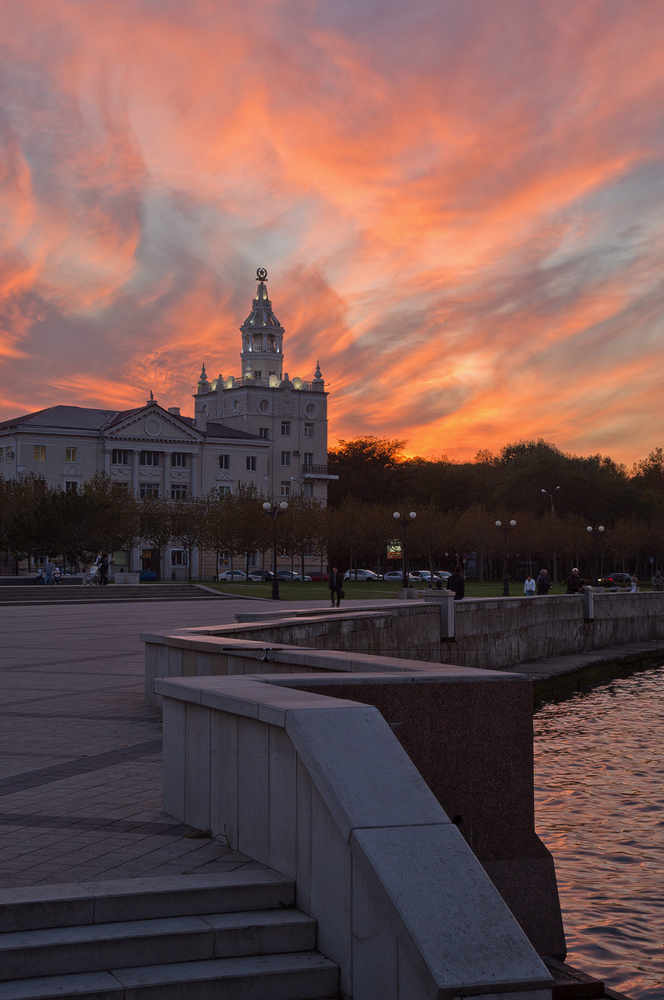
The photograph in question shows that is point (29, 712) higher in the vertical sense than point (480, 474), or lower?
lower

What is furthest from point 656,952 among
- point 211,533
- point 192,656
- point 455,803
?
point 211,533

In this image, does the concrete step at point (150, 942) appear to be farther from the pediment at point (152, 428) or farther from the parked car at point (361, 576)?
the pediment at point (152, 428)

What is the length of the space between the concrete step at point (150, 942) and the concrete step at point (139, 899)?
0.04 meters

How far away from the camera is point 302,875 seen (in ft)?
16.8

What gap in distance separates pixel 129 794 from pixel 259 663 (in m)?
1.99

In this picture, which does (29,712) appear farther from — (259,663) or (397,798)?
(397,798)

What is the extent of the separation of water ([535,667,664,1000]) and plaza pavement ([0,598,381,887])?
A: 11.7ft

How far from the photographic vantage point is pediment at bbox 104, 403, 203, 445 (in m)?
88.8

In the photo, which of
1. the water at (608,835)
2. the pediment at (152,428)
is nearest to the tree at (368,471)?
the pediment at (152,428)

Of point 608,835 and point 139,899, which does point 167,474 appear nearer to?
point 608,835

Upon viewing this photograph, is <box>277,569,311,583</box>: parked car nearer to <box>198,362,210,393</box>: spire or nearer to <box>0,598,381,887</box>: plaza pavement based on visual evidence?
<box>198,362,210,393</box>: spire

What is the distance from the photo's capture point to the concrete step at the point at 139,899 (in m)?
4.70

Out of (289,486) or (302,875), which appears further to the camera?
(289,486)

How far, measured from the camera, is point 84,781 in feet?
25.0
